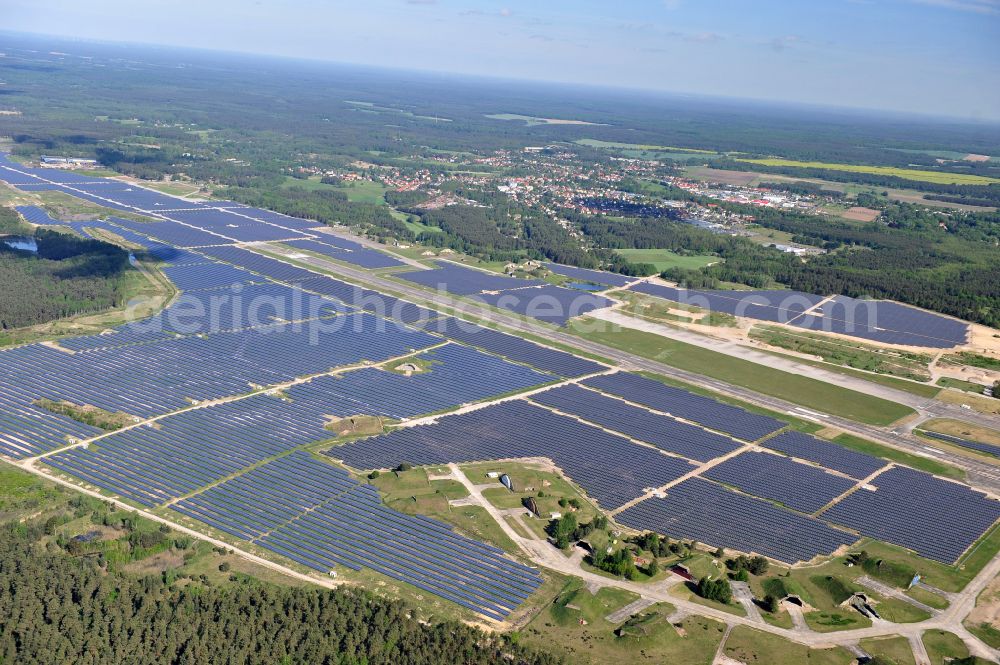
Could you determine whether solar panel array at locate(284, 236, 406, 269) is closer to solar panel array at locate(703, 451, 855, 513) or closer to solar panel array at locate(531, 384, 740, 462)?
solar panel array at locate(531, 384, 740, 462)

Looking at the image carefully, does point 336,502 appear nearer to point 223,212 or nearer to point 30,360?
point 30,360

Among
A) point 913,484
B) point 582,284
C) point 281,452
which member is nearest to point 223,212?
point 582,284

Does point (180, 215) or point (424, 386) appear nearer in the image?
point (424, 386)

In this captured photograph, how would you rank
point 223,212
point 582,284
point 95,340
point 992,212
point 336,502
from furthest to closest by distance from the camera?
point 992,212 < point 223,212 < point 582,284 < point 95,340 < point 336,502

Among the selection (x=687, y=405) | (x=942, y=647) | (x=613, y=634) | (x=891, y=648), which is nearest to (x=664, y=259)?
(x=687, y=405)

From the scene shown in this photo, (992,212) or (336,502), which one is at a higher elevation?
(992,212)

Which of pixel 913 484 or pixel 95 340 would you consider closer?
pixel 913 484

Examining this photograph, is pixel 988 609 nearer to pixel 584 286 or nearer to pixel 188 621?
pixel 188 621
